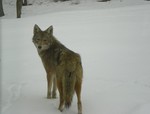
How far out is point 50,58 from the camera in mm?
6656

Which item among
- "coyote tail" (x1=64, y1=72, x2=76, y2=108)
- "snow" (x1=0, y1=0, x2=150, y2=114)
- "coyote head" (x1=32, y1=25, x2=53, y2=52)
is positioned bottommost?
"snow" (x1=0, y1=0, x2=150, y2=114)

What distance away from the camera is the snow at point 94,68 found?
20.9 ft

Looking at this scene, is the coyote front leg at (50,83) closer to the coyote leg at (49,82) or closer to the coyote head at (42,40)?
the coyote leg at (49,82)

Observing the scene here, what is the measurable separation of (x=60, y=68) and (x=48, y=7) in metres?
28.6

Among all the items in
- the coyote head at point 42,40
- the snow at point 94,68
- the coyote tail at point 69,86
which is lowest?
the snow at point 94,68

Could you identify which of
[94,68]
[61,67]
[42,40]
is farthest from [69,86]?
[94,68]

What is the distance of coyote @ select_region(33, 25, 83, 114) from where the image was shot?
5.66 m

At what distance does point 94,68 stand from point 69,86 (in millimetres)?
3740

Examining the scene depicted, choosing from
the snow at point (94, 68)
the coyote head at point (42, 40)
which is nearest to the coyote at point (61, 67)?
the coyote head at point (42, 40)

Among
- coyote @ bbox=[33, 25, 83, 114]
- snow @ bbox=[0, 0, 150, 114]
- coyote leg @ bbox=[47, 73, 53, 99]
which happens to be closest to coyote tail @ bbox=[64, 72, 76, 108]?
coyote @ bbox=[33, 25, 83, 114]

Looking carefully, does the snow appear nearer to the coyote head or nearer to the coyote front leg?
the coyote front leg

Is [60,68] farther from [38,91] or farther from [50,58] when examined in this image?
[38,91]

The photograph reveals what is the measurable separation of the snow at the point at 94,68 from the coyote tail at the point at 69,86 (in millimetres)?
570

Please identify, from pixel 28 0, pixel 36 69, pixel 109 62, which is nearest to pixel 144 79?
pixel 109 62
